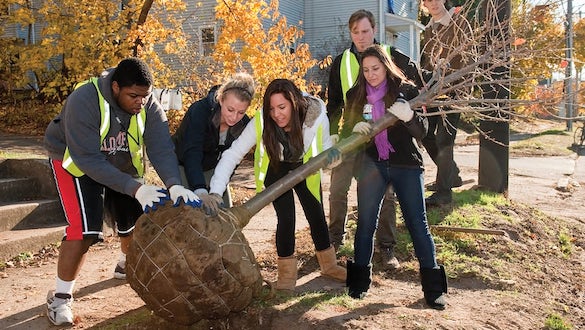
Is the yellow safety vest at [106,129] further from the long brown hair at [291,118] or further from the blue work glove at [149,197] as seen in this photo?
the long brown hair at [291,118]

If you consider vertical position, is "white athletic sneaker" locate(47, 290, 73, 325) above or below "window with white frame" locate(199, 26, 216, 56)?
below

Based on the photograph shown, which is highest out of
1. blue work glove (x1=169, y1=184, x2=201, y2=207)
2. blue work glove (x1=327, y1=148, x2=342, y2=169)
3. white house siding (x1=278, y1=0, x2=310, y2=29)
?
white house siding (x1=278, y1=0, x2=310, y2=29)

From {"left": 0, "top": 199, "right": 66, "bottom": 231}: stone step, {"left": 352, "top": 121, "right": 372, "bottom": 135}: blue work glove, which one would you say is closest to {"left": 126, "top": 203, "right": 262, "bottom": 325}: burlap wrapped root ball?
{"left": 352, "top": 121, "right": 372, "bottom": 135}: blue work glove

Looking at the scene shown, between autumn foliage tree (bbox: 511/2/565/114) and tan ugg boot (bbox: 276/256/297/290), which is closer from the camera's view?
tan ugg boot (bbox: 276/256/297/290)

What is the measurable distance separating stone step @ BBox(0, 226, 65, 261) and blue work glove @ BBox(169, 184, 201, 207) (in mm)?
2543

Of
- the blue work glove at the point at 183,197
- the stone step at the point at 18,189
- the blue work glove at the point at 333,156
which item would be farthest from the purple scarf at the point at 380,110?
the stone step at the point at 18,189

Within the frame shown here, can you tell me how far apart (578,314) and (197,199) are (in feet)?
10.7

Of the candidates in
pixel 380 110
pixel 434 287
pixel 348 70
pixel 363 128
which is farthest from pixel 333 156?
pixel 434 287

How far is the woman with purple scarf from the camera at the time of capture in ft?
12.9

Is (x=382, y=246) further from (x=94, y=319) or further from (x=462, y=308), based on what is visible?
(x=94, y=319)

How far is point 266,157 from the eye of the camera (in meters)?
4.12

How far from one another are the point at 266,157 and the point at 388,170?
0.91 m

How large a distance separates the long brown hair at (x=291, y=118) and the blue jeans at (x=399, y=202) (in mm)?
565

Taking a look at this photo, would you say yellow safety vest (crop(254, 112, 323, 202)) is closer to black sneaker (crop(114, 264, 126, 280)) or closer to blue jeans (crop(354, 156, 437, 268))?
blue jeans (crop(354, 156, 437, 268))
